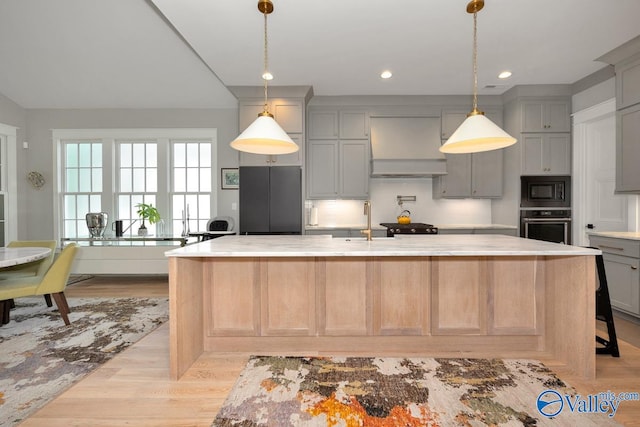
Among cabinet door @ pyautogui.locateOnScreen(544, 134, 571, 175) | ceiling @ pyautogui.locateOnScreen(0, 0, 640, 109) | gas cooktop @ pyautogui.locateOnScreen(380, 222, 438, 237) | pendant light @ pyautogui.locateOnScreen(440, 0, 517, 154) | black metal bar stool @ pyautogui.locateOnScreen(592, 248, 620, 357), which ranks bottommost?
black metal bar stool @ pyautogui.locateOnScreen(592, 248, 620, 357)

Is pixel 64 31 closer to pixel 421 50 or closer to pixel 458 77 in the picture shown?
pixel 421 50

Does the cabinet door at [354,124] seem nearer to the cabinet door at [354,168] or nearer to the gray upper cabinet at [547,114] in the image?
the cabinet door at [354,168]

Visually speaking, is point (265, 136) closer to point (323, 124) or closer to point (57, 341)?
point (57, 341)

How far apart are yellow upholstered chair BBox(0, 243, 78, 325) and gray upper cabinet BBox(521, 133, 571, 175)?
18.1 feet

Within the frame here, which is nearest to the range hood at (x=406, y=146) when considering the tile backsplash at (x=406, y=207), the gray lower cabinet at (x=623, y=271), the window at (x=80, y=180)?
the tile backsplash at (x=406, y=207)

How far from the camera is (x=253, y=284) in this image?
256cm

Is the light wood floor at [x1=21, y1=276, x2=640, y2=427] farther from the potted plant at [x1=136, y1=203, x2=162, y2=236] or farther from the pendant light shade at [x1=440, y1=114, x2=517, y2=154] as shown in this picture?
the potted plant at [x1=136, y1=203, x2=162, y2=236]

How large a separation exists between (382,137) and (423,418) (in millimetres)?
3824

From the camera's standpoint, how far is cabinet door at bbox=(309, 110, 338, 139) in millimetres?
4891

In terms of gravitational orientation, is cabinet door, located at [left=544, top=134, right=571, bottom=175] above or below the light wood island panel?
above

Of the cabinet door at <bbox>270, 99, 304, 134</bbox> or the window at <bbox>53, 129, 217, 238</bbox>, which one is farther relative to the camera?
the window at <bbox>53, 129, 217, 238</bbox>

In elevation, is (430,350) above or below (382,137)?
below

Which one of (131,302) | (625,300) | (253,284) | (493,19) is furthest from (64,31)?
(625,300)

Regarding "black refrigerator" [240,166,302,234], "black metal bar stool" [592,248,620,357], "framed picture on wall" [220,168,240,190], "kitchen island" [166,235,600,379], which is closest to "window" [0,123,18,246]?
"framed picture on wall" [220,168,240,190]
